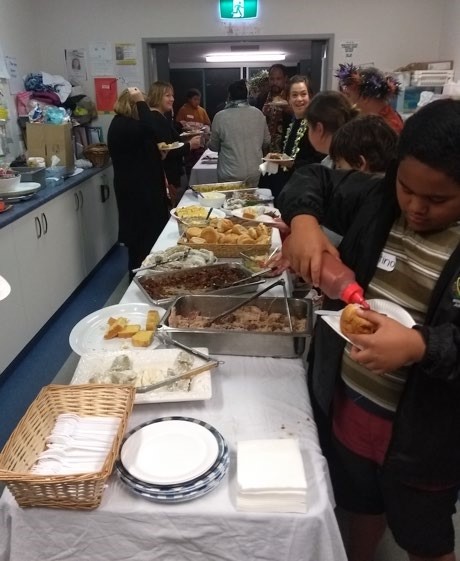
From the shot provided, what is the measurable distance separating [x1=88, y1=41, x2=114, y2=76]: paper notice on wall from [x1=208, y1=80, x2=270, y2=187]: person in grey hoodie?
1.22 meters

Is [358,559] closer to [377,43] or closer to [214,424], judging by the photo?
[214,424]

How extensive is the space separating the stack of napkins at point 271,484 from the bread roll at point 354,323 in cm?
25

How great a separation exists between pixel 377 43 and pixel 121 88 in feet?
7.05

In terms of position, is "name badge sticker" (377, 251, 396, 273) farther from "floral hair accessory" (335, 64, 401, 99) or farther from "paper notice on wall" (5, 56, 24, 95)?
"paper notice on wall" (5, 56, 24, 95)

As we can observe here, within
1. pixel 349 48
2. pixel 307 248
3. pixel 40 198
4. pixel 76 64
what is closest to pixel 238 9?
pixel 349 48

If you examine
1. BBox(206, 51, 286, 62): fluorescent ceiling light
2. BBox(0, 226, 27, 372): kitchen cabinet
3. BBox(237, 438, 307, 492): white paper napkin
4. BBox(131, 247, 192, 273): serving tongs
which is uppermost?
BBox(206, 51, 286, 62): fluorescent ceiling light

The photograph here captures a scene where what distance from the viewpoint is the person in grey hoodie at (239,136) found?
133 inches

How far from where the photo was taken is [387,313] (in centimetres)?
81

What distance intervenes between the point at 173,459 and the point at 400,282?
0.53 m

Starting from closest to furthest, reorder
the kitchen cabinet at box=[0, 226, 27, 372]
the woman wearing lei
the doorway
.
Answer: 1. the kitchen cabinet at box=[0, 226, 27, 372]
2. the woman wearing lei
3. the doorway

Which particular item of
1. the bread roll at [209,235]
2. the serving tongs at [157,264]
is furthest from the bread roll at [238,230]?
the serving tongs at [157,264]

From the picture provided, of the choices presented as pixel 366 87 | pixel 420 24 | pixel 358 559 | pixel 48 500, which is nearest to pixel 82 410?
pixel 48 500

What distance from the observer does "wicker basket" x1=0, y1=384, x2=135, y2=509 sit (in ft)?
2.39

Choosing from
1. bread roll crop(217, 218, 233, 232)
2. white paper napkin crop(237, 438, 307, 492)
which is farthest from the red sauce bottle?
bread roll crop(217, 218, 233, 232)
